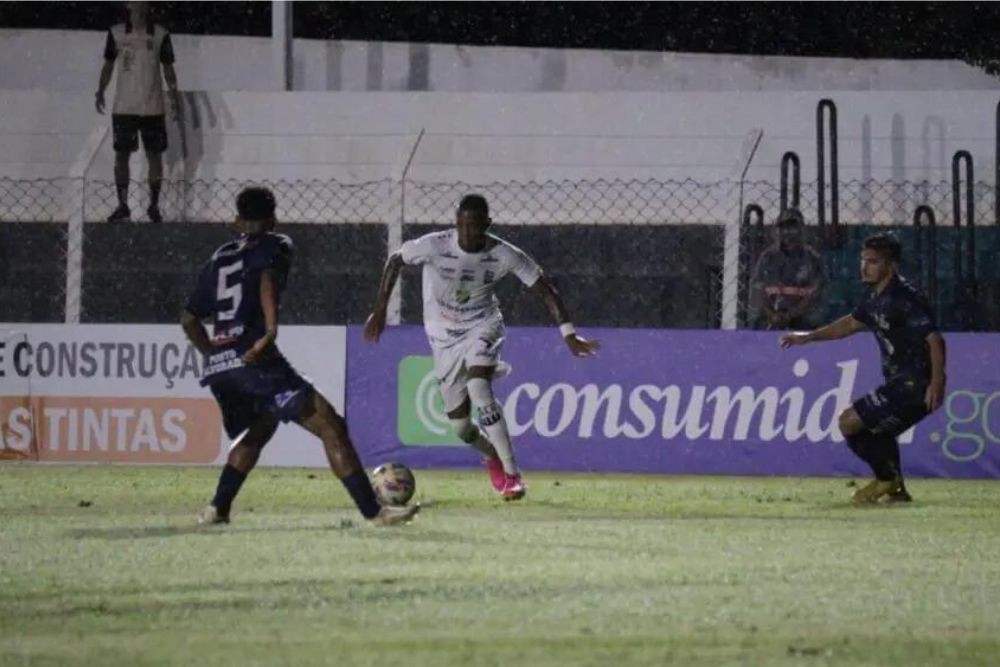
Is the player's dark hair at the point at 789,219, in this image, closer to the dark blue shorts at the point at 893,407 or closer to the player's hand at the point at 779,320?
the player's hand at the point at 779,320

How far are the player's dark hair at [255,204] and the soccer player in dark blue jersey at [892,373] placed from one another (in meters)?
4.21

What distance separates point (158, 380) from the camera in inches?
698

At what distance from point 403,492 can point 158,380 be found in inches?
226

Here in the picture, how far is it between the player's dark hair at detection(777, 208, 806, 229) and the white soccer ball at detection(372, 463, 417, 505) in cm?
566

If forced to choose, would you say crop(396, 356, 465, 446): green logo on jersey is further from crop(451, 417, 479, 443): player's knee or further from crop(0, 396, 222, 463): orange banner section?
crop(451, 417, 479, 443): player's knee

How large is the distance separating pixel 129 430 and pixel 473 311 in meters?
5.05

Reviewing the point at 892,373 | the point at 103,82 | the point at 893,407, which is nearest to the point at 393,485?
the point at 893,407

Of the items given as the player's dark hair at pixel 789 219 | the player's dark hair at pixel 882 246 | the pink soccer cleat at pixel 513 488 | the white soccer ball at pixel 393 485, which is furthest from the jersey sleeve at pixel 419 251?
the player's dark hair at pixel 789 219

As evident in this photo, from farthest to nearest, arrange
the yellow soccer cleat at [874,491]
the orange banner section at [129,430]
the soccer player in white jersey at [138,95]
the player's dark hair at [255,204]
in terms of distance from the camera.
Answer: the soccer player in white jersey at [138,95]
the orange banner section at [129,430]
the yellow soccer cleat at [874,491]
the player's dark hair at [255,204]

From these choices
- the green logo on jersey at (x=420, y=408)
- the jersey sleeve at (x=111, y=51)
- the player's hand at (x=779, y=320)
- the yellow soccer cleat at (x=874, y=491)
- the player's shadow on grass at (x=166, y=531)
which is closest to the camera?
the player's shadow on grass at (x=166, y=531)

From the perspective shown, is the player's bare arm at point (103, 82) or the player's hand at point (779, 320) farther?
the player's bare arm at point (103, 82)

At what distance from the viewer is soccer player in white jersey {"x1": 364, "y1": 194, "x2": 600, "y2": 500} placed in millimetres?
13531

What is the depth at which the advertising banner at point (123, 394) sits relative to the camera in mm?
17719

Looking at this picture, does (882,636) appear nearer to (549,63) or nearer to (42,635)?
(42,635)
